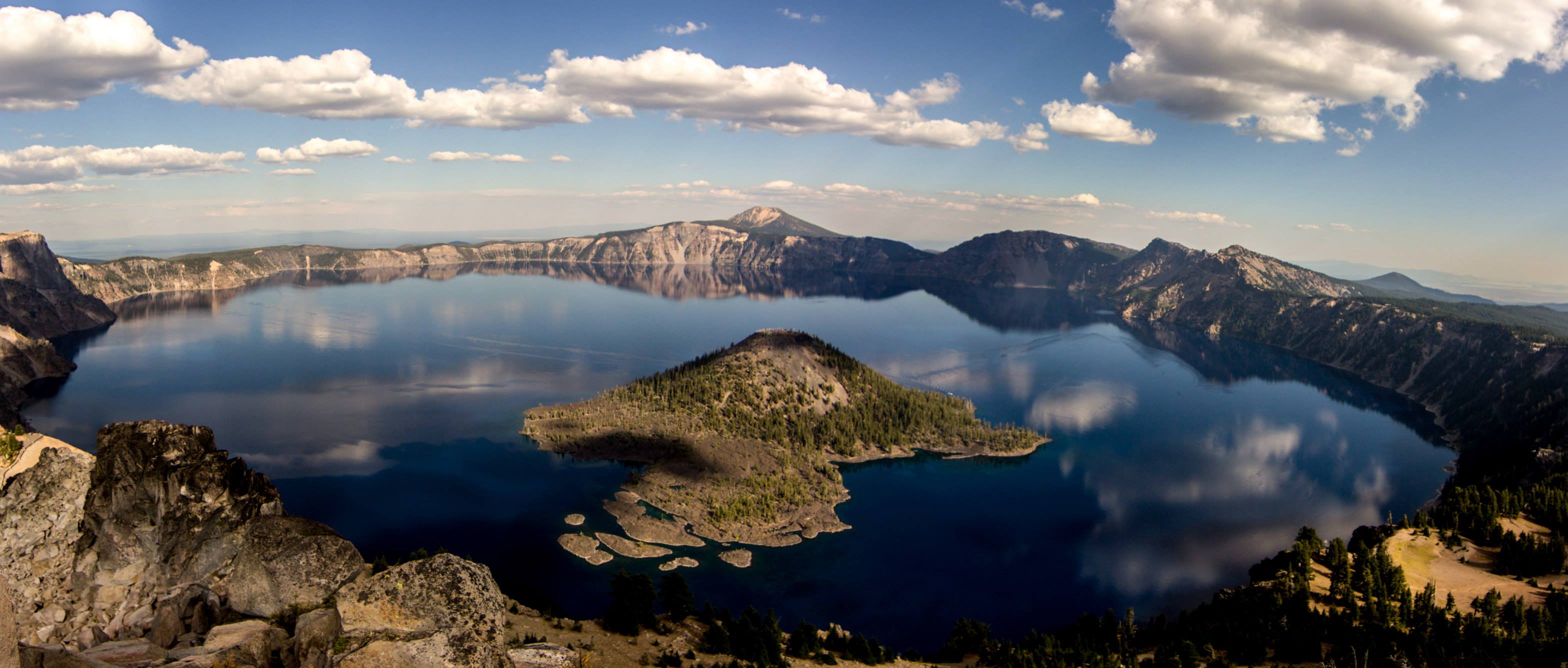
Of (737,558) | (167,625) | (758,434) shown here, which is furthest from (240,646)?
(758,434)

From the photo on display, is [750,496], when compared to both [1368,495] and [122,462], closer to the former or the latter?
[122,462]

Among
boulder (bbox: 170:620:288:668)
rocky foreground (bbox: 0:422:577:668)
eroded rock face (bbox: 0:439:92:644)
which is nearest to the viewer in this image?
boulder (bbox: 170:620:288:668)

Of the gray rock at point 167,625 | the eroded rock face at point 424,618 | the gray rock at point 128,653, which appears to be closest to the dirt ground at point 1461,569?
the eroded rock face at point 424,618

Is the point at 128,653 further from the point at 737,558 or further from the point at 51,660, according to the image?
the point at 737,558

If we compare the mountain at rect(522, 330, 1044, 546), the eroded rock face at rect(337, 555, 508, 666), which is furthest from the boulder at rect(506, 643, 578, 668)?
the mountain at rect(522, 330, 1044, 546)

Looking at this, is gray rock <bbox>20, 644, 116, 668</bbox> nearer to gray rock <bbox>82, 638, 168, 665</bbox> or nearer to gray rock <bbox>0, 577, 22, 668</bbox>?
gray rock <bbox>0, 577, 22, 668</bbox>

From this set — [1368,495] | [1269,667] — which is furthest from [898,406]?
[1269,667]

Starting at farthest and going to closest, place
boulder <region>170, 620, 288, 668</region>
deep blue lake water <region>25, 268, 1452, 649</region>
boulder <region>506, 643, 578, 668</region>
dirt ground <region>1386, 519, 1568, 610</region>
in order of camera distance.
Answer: deep blue lake water <region>25, 268, 1452, 649</region> < dirt ground <region>1386, 519, 1568, 610</region> < boulder <region>506, 643, 578, 668</region> < boulder <region>170, 620, 288, 668</region>
